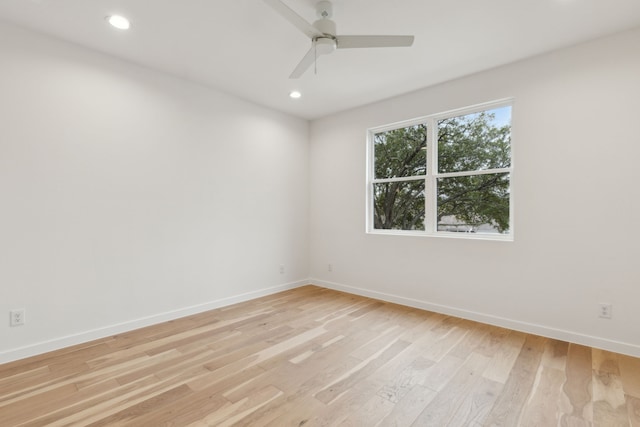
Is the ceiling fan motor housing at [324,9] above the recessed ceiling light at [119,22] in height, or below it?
below

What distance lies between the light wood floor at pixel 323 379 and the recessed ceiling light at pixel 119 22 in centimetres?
272

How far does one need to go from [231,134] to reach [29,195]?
2.10m

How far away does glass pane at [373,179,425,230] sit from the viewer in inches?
156

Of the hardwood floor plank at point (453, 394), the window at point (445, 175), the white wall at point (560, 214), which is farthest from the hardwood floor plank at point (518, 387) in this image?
the window at point (445, 175)

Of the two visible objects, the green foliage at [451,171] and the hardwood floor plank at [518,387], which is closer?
the hardwood floor plank at [518,387]

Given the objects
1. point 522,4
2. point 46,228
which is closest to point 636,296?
point 522,4

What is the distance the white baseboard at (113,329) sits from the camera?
2496mm

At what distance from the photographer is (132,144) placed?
3.13 metres

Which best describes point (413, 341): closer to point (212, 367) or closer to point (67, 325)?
point (212, 367)

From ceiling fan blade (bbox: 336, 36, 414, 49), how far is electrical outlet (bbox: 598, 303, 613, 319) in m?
2.74

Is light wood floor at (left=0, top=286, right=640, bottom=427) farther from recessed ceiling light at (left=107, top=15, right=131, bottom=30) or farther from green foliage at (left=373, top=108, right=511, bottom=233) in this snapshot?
recessed ceiling light at (left=107, top=15, right=131, bottom=30)

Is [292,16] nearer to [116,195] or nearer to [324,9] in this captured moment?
[324,9]

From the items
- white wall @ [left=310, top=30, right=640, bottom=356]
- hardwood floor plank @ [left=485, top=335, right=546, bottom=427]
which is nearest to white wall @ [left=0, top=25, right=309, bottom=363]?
white wall @ [left=310, top=30, right=640, bottom=356]

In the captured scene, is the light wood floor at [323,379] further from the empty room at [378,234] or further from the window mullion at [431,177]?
the window mullion at [431,177]
